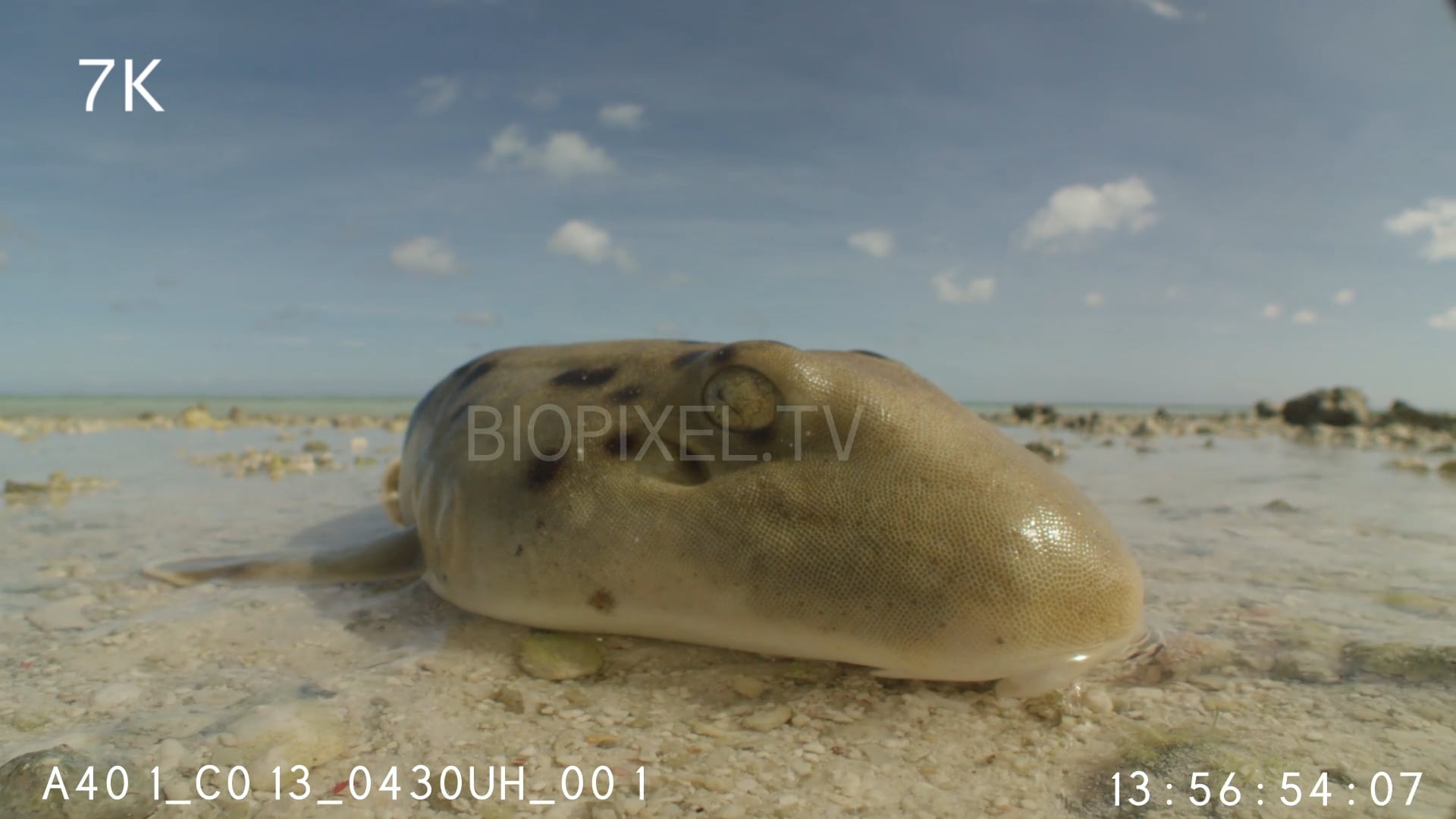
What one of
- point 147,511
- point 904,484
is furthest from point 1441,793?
point 147,511

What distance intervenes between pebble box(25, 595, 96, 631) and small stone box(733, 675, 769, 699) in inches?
94.5

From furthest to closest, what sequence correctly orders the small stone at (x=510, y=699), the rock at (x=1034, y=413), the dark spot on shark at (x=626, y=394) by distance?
1. the rock at (x=1034, y=413)
2. the dark spot on shark at (x=626, y=394)
3. the small stone at (x=510, y=699)

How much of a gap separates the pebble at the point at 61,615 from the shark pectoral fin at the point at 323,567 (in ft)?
1.13

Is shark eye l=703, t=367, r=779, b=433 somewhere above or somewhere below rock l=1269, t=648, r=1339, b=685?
above

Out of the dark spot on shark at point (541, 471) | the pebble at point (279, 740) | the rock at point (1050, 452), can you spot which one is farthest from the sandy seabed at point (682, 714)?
the rock at point (1050, 452)

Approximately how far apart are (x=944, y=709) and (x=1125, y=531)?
318 cm

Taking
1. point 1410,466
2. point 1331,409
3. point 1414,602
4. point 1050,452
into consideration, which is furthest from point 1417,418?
point 1414,602

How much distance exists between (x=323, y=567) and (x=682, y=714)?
2098 mm

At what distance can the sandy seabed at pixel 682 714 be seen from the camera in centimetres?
176

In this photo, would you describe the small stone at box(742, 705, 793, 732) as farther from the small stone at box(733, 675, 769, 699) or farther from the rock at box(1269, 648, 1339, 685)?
the rock at box(1269, 648, 1339, 685)

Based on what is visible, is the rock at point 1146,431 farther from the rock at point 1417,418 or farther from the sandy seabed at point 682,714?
the sandy seabed at point 682,714

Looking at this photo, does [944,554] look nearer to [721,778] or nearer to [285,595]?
[721,778]

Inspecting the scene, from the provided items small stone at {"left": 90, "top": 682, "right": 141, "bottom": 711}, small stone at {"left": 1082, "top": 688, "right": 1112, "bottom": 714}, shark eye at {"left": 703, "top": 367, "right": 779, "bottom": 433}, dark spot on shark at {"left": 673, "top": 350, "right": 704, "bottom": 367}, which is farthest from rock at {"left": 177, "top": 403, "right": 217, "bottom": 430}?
small stone at {"left": 1082, "top": 688, "right": 1112, "bottom": 714}

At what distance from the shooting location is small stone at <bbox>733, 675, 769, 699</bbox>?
2.27 meters
